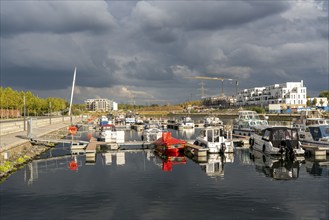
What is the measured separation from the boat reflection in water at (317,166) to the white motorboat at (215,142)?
8.72 metres

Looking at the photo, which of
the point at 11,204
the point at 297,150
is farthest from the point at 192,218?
the point at 297,150

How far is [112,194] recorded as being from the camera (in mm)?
23797

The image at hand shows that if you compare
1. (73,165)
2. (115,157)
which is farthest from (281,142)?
(73,165)

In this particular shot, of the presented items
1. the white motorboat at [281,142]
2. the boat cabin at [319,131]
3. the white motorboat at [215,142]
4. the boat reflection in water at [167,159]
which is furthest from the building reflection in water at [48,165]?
the boat cabin at [319,131]

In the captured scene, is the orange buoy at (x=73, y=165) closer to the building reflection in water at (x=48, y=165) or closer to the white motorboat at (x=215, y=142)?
the building reflection in water at (x=48, y=165)

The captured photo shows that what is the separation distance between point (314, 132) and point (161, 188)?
25805mm

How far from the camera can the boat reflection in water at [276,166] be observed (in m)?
30.2

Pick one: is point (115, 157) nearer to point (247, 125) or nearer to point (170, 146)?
point (170, 146)

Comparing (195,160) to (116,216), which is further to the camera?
(195,160)

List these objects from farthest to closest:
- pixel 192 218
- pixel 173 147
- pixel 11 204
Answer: pixel 173 147 < pixel 11 204 < pixel 192 218

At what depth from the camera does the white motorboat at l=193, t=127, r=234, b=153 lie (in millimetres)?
40938

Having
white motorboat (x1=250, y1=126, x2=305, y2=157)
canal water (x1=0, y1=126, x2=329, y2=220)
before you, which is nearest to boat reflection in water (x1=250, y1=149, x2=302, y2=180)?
canal water (x1=0, y1=126, x2=329, y2=220)

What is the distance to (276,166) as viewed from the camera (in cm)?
3434

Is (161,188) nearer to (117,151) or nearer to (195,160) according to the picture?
(195,160)
